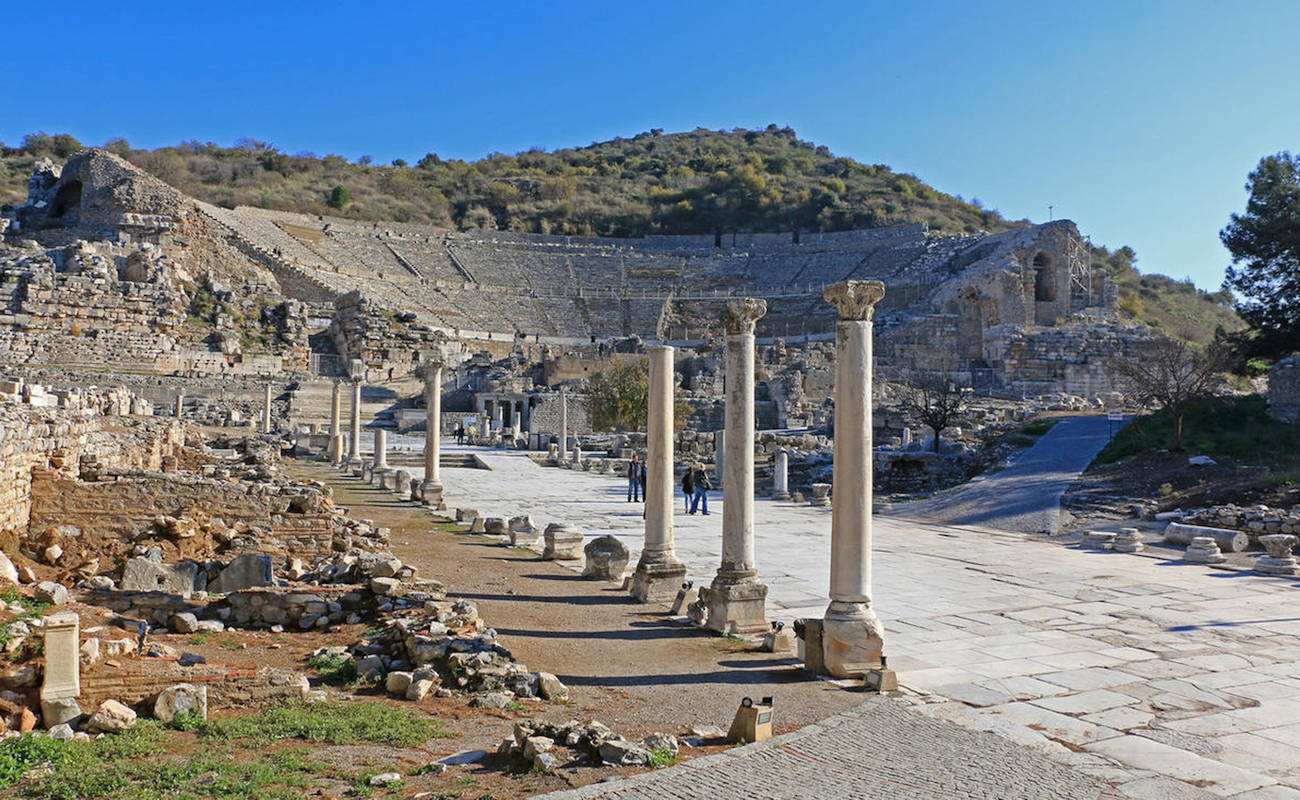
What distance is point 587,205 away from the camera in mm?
102062

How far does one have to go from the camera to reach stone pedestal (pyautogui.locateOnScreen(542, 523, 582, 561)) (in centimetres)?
1387

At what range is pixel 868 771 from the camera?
540 centimetres

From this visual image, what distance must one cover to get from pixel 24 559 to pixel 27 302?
41.9 m

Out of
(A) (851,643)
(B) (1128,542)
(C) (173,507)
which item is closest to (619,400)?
(B) (1128,542)

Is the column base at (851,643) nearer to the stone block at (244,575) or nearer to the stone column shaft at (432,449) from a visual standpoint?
the stone block at (244,575)

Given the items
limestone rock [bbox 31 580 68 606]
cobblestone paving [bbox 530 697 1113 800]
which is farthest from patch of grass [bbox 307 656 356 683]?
cobblestone paving [bbox 530 697 1113 800]

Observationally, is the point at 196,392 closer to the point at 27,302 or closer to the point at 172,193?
the point at 27,302

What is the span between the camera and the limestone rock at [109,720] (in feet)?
18.1

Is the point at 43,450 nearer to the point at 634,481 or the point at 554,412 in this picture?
the point at 634,481

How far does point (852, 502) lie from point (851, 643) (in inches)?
44.4

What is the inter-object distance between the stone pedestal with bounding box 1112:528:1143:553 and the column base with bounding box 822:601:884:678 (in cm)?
1014

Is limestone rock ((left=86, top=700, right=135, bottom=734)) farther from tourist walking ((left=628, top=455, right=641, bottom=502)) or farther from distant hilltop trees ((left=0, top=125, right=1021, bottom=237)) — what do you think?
distant hilltop trees ((left=0, top=125, right=1021, bottom=237))

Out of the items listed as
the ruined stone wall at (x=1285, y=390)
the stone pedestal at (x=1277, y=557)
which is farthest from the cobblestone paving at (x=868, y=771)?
the ruined stone wall at (x=1285, y=390)

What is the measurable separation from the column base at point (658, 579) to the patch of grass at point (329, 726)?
15.8 ft
